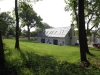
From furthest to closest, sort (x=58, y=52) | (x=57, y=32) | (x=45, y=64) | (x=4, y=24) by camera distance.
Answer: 1. (x=57, y=32)
2. (x=58, y=52)
3. (x=4, y=24)
4. (x=45, y=64)

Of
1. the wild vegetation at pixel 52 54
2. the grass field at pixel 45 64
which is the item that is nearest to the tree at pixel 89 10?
the wild vegetation at pixel 52 54

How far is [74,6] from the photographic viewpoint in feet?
71.3

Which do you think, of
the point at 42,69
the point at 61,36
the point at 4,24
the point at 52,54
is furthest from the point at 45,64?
the point at 61,36

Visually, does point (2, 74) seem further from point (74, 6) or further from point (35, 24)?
point (35, 24)

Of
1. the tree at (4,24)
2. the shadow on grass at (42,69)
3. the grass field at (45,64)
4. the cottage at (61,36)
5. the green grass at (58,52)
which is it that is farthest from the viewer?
the cottage at (61,36)

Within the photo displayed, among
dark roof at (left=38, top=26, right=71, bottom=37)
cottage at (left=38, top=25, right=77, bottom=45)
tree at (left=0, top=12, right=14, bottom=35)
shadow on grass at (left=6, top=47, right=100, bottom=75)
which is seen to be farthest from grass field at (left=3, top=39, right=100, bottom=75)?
Answer: dark roof at (left=38, top=26, right=71, bottom=37)

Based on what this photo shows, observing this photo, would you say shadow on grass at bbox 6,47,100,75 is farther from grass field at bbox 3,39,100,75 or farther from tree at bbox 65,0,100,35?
tree at bbox 65,0,100,35

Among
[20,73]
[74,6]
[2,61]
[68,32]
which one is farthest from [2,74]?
[68,32]

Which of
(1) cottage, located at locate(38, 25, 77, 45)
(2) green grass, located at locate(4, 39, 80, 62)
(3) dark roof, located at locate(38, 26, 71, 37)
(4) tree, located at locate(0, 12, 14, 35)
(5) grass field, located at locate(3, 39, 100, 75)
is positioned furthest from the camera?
(3) dark roof, located at locate(38, 26, 71, 37)

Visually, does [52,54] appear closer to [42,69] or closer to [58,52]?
[58,52]

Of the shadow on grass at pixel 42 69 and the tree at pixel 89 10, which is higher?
the tree at pixel 89 10

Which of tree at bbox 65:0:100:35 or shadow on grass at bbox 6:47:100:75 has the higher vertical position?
tree at bbox 65:0:100:35

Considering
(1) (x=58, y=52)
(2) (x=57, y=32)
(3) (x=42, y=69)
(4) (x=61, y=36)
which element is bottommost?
(1) (x=58, y=52)

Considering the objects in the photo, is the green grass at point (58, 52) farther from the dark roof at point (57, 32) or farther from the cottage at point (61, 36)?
the dark roof at point (57, 32)
